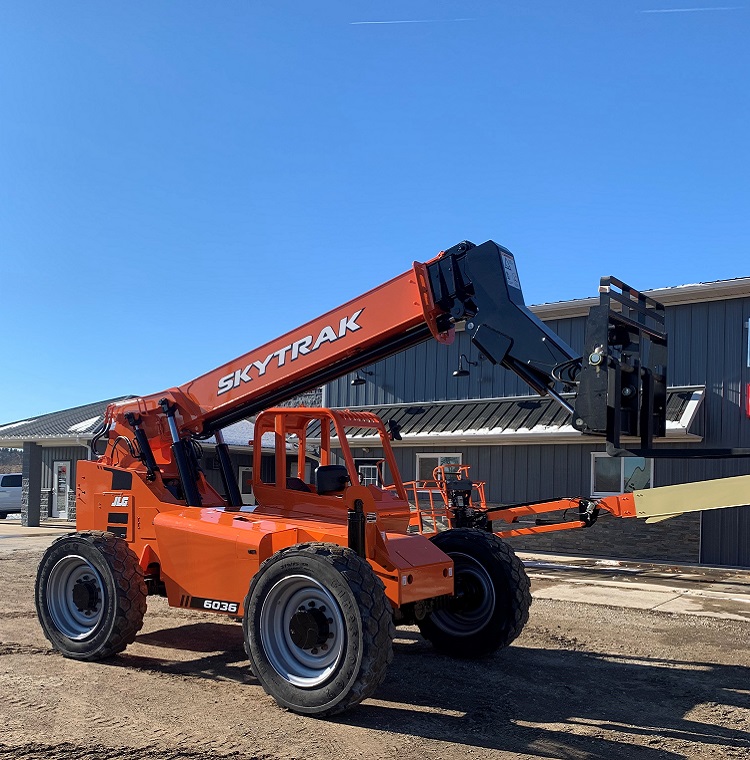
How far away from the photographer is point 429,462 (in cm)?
2120

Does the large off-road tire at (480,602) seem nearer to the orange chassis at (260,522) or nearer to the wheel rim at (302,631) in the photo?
the orange chassis at (260,522)

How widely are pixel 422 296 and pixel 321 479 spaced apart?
1.92 metres

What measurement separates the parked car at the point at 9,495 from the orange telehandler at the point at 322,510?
86.9 ft

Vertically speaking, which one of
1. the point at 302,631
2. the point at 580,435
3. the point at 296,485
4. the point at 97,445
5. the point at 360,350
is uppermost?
the point at 360,350

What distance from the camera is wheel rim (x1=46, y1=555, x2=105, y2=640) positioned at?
8070mm

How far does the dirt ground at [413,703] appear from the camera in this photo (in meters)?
5.55

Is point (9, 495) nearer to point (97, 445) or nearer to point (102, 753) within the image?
point (97, 445)

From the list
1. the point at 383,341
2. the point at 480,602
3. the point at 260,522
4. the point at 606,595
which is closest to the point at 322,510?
the point at 260,522

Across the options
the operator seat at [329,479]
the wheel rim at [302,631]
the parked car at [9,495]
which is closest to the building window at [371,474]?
the operator seat at [329,479]

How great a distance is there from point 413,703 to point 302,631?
1100 millimetres

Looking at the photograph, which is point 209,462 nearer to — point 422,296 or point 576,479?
point 422,296

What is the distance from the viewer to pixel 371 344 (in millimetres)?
7816

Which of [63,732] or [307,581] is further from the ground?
[307,581]

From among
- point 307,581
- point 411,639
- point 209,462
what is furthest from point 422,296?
point 411,639
